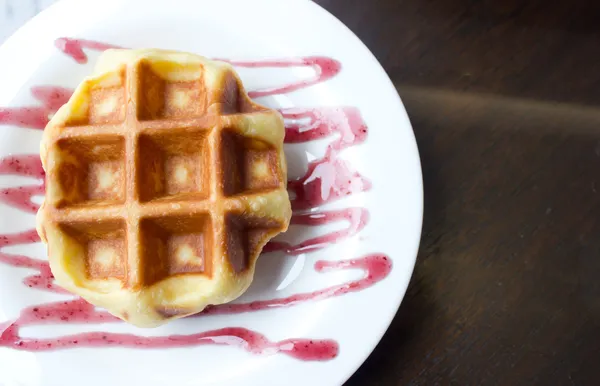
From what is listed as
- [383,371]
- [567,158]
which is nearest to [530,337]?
[383,371]

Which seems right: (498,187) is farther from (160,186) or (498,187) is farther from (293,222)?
(160,186)

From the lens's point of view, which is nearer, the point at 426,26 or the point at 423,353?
the point at 423,353

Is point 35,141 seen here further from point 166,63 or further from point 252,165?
point 252,165

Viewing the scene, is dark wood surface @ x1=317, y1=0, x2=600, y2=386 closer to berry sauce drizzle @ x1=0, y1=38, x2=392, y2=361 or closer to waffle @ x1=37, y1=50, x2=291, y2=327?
berry sauce drizzle @ x1=0, y1=38, x2=392, y2=361

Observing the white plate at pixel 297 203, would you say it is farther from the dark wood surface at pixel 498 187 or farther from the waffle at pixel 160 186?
the dark wood surface at pixel 498 187

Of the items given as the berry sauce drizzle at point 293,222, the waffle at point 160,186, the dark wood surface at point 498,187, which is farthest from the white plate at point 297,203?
the dark wood surface at point 498,187
